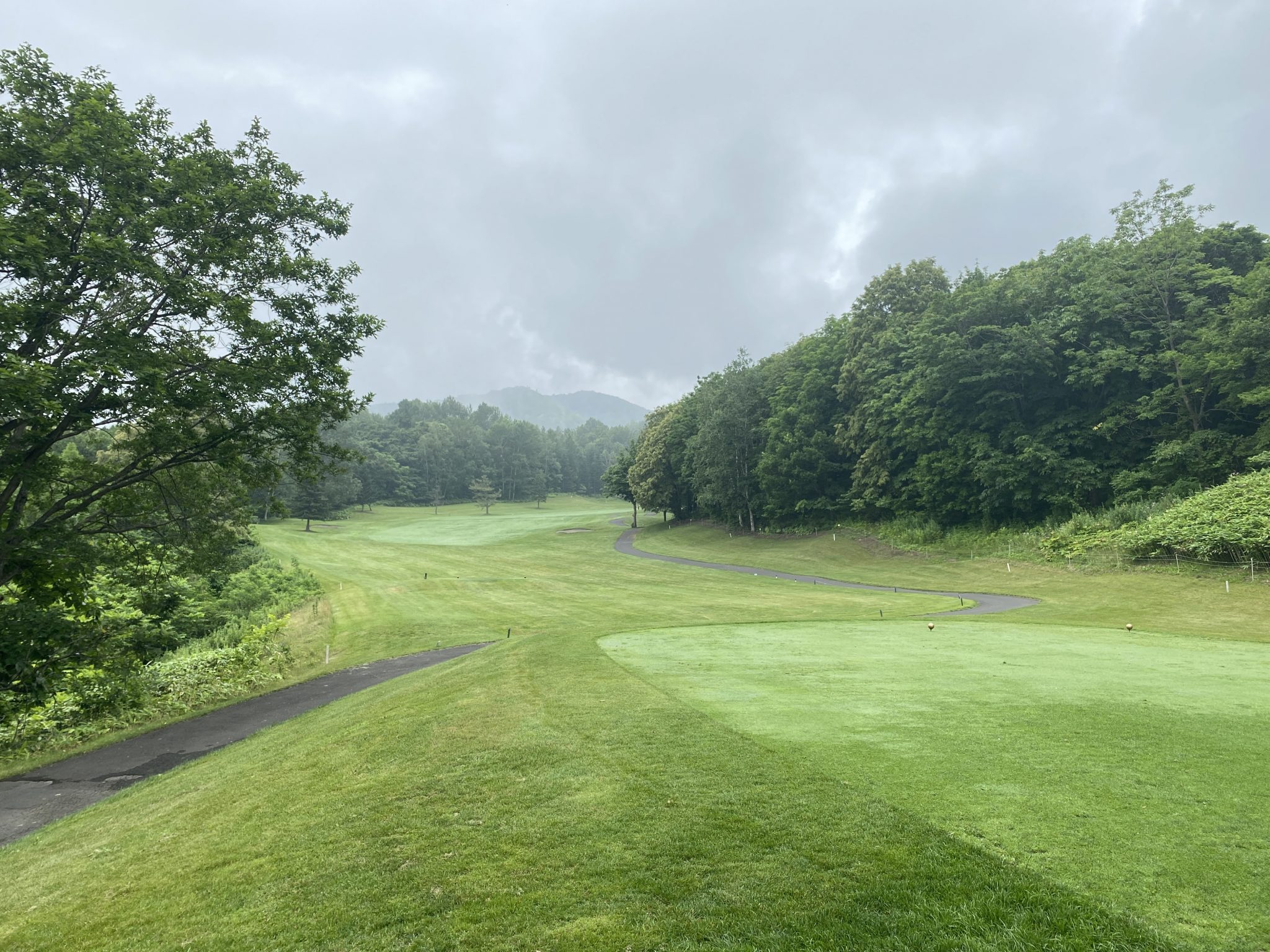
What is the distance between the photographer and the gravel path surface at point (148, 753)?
1070 centimetres

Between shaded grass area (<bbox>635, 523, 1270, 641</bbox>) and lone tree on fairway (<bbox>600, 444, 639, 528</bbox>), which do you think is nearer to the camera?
shaded grass area (<bbox>635, 523, 1270, 641</bbox>)

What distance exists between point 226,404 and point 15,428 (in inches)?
121

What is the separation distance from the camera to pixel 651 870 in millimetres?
4887

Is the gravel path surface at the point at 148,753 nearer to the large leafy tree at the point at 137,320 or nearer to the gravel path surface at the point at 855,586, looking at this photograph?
the large leafy tree at the point at 137,320

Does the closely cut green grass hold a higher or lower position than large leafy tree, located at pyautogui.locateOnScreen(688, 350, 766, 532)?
lower

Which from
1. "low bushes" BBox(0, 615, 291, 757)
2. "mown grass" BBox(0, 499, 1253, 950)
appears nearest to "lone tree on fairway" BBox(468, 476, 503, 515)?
"low bushes" BBox(0, 615, 291, 757)

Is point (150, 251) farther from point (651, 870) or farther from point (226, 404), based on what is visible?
point (651, 870)

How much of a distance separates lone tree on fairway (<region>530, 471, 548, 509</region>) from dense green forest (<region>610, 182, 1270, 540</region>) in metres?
63.1

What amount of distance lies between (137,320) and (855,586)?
115 feet

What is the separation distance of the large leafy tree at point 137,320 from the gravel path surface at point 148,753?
3.47m

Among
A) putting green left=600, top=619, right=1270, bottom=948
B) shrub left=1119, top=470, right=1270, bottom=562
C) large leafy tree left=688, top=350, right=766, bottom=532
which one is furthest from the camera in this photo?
large leafy tree left=688, top=350, right=766, bottom=532

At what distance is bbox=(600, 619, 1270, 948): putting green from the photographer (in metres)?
4.04

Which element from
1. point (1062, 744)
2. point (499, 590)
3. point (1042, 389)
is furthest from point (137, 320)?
point (1042, 389)

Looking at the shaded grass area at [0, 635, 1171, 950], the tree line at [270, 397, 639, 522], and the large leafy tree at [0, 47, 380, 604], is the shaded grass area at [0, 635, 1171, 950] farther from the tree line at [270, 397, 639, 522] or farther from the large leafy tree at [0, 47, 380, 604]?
the tree line at [270, 397, 639, 522]
